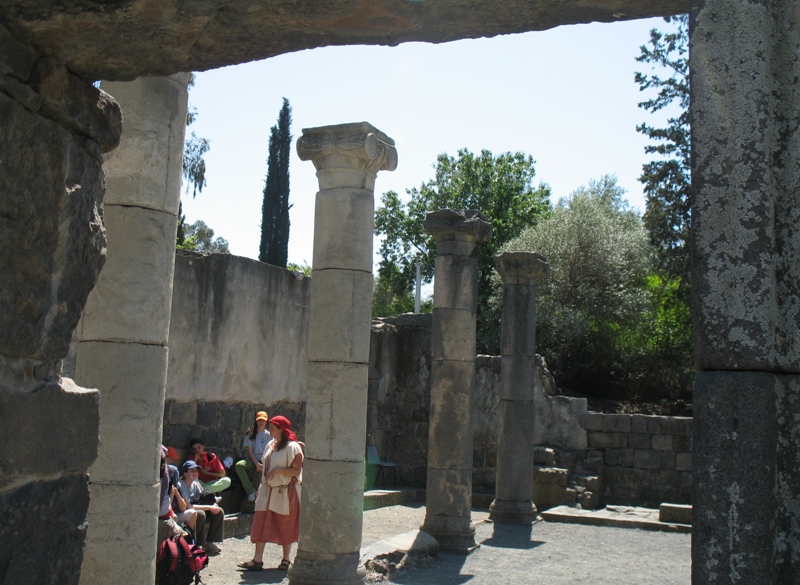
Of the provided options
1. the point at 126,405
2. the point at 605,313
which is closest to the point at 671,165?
the point at 605,313

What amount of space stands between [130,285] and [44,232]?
1.84 metres

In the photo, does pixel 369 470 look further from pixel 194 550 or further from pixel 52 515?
pixel 52 515

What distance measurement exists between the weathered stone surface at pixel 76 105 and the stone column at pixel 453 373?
8.27 meters

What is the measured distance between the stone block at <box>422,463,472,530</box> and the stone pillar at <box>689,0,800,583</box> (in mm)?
8901

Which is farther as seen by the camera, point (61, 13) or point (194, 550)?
point (194, 550)

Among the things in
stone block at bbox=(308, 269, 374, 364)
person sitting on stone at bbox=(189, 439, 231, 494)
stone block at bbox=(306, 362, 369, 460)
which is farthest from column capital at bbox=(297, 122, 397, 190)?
person sitting on stone at bbox=(189, 439, 231, 494)

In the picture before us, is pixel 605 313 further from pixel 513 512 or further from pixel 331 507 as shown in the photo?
pixel 331 507

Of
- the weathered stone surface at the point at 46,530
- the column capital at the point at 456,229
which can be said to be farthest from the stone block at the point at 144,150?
the column capital at the point at 456,229

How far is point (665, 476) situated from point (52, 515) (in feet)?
47.5

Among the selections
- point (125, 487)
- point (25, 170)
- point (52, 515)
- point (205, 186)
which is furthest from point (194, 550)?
point (205, 186)

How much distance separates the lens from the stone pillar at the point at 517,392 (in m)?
13.7

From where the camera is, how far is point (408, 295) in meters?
43.2

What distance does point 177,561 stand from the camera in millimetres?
7133

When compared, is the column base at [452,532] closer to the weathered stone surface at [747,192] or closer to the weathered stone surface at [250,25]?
the weathered stone surface at [250,25]
